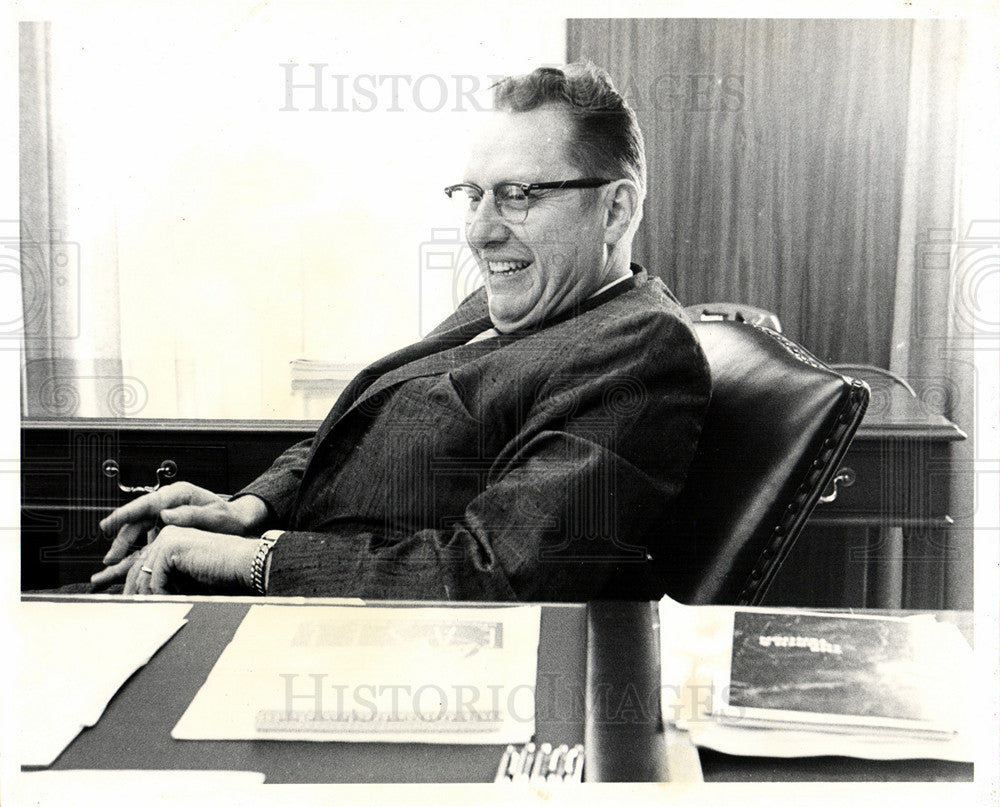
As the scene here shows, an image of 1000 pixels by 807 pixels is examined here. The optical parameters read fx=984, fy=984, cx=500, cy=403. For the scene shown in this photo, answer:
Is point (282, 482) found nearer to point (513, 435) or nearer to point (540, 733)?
point (513, 435)

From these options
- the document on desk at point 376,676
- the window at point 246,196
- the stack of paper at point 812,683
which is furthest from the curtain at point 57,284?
the stack of paper at point 812,683

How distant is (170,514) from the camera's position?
1.39m

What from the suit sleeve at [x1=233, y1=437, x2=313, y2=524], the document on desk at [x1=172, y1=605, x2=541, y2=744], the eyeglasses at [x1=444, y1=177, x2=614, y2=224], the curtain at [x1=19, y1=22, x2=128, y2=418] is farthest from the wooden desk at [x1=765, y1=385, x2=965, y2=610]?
the curtain at [x1=19, y1=22, x2=128, y2=418]

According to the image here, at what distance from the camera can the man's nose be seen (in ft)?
4.47

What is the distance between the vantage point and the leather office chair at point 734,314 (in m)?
1.36

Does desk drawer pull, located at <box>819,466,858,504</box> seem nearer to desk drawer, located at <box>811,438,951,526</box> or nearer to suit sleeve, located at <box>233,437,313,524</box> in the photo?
desk drawer, located at <box>811,438,951,526</box>

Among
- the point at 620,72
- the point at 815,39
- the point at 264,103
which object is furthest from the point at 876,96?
the point at 264,103

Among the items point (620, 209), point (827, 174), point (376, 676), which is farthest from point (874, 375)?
point (376, 676)

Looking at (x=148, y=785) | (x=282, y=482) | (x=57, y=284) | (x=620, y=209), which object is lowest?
(x=148, y=785)

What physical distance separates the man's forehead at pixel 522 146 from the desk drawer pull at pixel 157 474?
588 millimetres

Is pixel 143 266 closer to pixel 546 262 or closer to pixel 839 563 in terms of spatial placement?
pixel 546 262

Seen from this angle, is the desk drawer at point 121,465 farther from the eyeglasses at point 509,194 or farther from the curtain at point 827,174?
the curtain at point 827,174

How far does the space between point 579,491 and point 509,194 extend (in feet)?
1.37

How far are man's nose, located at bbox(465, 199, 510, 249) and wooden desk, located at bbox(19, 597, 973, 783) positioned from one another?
51cm
